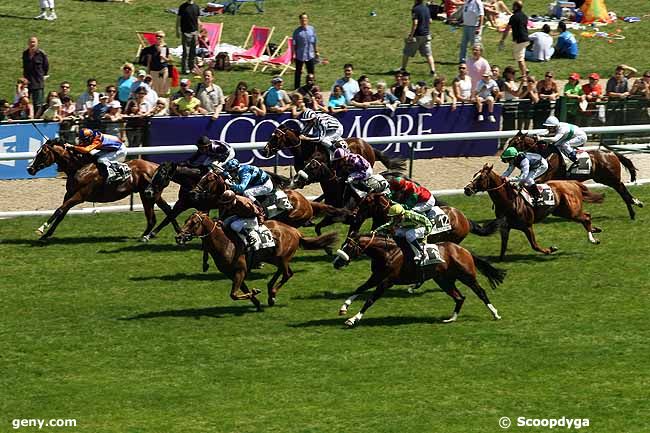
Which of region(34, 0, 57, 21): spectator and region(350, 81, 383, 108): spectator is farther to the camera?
region(34, 0, 57, 21): spectator

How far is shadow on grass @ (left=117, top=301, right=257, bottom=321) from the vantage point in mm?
18266

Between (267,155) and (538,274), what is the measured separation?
4.48 metres

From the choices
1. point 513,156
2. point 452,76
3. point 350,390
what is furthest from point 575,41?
point 350,390

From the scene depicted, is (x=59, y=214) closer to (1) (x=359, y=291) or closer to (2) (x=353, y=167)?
(2) (x=353, y=167)

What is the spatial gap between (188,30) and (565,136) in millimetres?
11163

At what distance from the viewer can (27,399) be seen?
15.3 metres

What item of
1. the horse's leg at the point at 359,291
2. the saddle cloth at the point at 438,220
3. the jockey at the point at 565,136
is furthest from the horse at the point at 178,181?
the jockey at the point at 565,136

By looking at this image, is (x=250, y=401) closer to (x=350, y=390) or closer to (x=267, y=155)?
(x=350, y=390)

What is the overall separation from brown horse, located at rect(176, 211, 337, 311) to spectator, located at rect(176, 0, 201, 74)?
1314 cm

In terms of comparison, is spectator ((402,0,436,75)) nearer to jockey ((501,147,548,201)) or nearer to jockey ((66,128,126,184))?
jockey ((501,147,548,201))

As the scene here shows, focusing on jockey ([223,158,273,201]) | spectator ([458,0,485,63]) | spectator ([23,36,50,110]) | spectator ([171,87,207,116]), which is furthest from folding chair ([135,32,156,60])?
jockey ([223,158,273,201])

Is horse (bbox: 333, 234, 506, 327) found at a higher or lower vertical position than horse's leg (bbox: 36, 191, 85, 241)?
higher

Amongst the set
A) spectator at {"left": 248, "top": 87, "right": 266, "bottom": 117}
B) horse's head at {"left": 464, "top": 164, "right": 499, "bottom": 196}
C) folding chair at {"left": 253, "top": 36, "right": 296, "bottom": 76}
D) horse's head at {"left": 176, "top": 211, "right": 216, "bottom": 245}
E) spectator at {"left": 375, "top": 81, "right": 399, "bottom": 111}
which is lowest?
folding chair at {"left": 253, "top": 36, "right": 296, "bottom": 76}

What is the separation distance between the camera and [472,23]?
32.8 meters
